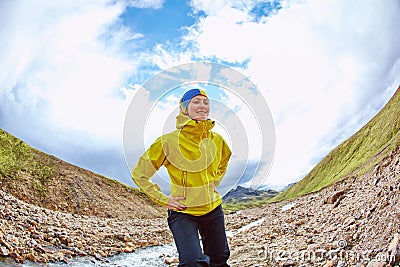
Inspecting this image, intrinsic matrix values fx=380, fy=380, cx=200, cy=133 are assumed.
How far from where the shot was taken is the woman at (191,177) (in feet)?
14.3

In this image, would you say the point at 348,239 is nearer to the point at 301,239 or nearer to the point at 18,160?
the point at 301,239

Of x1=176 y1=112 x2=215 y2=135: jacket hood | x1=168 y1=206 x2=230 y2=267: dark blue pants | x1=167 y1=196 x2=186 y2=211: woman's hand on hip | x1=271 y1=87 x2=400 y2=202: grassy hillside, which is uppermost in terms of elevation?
x1=271 y1=87 x2=400 y2=202: grassy hillside

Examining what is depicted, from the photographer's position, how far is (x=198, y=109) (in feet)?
15.1

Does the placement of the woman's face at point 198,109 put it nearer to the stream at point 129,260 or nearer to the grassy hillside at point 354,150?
the stream at point 129,260

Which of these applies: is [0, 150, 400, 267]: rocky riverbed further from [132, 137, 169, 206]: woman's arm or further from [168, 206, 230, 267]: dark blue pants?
[132, 137, 169, 206]: woman's arm

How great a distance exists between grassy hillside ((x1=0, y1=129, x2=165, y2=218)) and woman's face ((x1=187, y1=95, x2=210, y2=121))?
24.7 meters

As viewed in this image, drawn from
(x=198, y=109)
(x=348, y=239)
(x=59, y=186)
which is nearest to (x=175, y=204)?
(x=198, y=109)

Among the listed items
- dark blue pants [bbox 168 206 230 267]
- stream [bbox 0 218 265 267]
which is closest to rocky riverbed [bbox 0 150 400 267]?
stream [bbox 0 218 265 267]

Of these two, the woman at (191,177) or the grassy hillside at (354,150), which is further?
the grassy hillside at (354,150)

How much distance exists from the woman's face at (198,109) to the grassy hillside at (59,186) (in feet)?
80.9

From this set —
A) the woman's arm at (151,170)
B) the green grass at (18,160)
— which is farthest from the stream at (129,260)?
the green grass at (18,160)

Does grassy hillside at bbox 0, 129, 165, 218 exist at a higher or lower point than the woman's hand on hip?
higher

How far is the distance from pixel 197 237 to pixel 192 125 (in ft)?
4.23

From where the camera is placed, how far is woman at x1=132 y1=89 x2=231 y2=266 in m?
4.35
